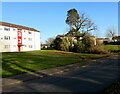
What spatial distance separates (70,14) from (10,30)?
28100 millimetres

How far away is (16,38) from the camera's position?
128ft

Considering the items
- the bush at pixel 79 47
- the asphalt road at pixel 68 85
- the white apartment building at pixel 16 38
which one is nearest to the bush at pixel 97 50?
the bush at pixel 79 47

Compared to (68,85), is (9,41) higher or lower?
higher

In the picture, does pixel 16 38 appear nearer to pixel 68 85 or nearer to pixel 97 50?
pixel 97 50

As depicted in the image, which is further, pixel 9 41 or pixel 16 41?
pixel 16 41

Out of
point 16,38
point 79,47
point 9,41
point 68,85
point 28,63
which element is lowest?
point 68,85

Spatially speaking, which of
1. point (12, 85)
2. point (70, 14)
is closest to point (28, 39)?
point (70, 14)

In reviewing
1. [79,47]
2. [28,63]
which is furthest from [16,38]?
[28,63]

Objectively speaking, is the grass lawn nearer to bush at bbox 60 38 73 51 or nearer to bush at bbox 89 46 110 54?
bush at bbox 89 46 110 54

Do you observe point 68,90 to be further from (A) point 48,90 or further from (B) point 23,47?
(B) point 23,47

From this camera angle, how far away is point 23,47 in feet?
135

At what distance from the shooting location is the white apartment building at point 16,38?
3553 centimetres

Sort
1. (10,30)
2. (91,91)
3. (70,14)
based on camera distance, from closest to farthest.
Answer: (91,91)
(10,30)
(70,14)

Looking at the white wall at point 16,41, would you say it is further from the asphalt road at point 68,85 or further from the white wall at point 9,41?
the asphalt road at point 68,85
